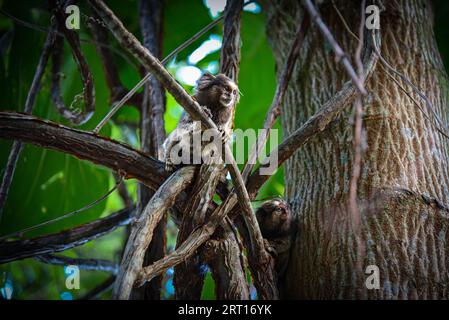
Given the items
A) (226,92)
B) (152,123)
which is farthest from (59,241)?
(226,92)

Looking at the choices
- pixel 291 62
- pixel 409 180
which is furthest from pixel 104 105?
pixel 409 180

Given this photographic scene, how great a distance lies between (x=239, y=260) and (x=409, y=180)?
3.30ft

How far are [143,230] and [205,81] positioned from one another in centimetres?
174

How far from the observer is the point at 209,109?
3.35 m

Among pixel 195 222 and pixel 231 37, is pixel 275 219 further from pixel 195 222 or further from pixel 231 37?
pixel 231 37

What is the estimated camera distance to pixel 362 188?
2.49m

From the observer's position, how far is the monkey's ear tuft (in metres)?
3.32

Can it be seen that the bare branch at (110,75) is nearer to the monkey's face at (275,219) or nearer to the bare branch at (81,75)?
the bare branch at (81,75)

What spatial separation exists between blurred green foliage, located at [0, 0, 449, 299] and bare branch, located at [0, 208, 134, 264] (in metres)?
0.84

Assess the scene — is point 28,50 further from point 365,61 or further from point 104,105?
point 365,61

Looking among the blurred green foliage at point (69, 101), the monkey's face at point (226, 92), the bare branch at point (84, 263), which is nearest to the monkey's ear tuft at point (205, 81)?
the monkey's face at point (226, 92)

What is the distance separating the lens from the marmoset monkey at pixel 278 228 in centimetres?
252

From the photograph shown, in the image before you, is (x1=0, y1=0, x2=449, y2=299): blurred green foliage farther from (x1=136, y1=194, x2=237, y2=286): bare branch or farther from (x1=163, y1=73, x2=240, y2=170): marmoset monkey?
(x1=136, y1=194, x2=237, y2=286): bare branch

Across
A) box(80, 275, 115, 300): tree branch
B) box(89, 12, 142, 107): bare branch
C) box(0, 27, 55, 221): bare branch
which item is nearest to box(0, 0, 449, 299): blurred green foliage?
box(89, 12, 142, 107): bare branch
